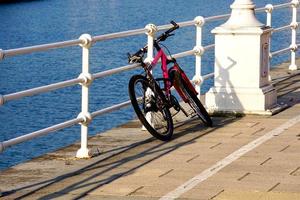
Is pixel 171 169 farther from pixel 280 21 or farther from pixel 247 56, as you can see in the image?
pixel 280 21

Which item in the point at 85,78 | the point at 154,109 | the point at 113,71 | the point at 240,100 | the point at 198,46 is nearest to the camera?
the point at 85,78

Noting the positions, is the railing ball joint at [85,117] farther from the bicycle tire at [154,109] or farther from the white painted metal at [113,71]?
the bicycle tire at [154,109]

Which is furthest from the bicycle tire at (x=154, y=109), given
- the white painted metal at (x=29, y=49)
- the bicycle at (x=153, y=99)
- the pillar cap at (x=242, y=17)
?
the pillar cap at (x=242, y=17)

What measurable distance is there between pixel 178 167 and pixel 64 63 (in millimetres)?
29350

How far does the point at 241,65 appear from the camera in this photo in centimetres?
1435

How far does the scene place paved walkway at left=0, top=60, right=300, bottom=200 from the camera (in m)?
9.55

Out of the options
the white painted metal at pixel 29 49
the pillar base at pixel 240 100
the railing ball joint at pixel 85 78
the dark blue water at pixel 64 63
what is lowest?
the dark blue water at pixel 64 63

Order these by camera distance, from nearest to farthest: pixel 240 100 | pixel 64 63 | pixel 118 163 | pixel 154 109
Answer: pixel 118 163, pixel 154 109, pixel 240 100, pixel 64 63

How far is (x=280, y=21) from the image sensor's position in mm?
62344

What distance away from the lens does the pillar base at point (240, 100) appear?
14289 millimetres

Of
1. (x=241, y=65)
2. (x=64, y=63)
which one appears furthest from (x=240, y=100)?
(x=64, y=63)

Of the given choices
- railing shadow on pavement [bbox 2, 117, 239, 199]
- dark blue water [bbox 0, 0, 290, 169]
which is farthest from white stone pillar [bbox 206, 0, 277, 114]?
dark blue water [bbox 0, 0, 290, 169]

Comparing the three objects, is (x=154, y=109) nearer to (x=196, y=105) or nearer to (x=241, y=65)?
(x=196, y=105)

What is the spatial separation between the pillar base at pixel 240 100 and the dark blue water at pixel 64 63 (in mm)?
5689
